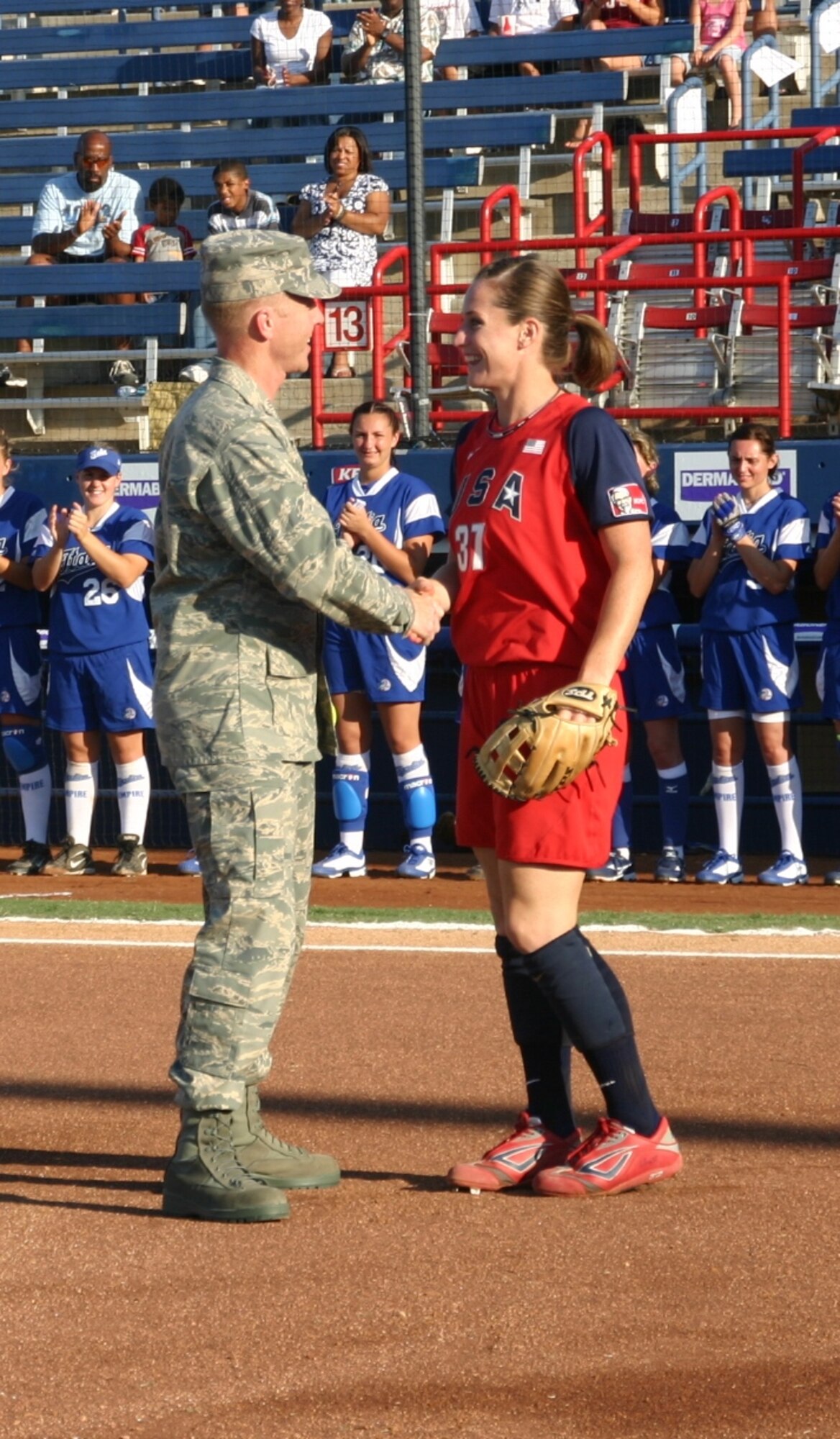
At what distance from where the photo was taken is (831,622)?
9.12 metres

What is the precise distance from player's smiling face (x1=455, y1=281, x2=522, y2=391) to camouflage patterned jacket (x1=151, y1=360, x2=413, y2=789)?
46 cm

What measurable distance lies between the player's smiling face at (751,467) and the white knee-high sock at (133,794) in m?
3.48

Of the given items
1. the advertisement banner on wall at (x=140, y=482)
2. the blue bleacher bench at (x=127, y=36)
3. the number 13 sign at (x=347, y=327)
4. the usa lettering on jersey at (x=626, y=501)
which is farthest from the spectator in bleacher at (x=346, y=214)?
the usa lettering on jersey at (x=626, y=501)

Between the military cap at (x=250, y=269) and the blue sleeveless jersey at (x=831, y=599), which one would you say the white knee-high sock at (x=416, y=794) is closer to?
the blue sleeveless jersey at (x=831, y=599)

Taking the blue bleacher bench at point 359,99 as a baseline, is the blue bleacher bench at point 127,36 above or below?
above

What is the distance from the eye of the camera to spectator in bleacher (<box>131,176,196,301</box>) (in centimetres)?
1482

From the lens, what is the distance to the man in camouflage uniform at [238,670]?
394 centimetres

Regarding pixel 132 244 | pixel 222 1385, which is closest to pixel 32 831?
pixel 132 244

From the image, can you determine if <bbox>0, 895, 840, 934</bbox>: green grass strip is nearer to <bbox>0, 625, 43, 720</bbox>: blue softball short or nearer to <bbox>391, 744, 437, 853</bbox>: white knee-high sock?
<bbox>391, 744, 437, 853</bbox>: white knee-high sock

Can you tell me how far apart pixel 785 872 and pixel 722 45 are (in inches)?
360

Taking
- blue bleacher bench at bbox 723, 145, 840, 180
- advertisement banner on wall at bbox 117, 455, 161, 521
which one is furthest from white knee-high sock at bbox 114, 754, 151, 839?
blue bleacher bench at bbox 723, 145, 840, 180

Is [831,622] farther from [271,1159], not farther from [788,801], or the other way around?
[271,1159]

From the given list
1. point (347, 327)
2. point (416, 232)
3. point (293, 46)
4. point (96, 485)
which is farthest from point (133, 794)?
point (293, 46)

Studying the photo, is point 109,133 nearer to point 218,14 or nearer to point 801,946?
point 218,14
